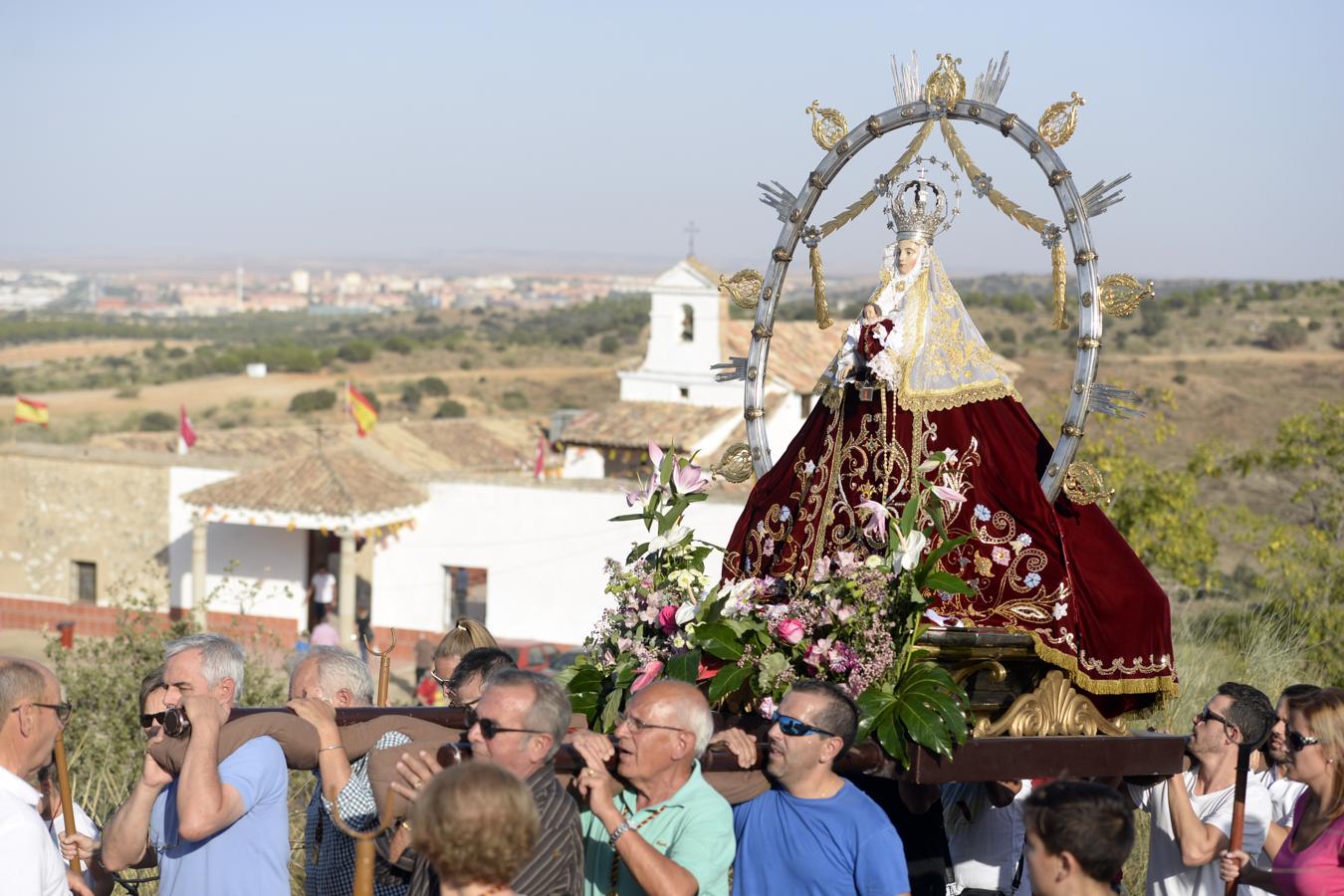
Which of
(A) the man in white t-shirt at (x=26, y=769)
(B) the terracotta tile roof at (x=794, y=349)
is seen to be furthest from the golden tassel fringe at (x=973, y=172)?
(B) the terracotta tile roof at (x=794, y=349)

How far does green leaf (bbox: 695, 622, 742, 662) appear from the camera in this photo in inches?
195

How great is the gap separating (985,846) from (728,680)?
1745mm

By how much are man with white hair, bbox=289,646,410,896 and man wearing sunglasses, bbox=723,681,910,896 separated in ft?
3.26

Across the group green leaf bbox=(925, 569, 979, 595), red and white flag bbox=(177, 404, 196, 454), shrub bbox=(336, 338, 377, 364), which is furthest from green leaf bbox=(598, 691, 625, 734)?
shrub bbox=(336, 338, 377, 364)

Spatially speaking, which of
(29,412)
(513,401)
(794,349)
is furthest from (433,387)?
(29,412)

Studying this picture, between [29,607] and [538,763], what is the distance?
80.4ft

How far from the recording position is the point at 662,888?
3.89 m

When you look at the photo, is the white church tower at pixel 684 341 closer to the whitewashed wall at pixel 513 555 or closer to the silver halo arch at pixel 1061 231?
the whitewashed wall at pixel 513 555

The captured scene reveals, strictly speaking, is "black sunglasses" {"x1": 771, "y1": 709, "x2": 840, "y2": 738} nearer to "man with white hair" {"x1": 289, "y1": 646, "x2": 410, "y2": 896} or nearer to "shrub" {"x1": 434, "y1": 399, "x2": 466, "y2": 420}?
"man with white hair" {"x1": 289, "y1": 646, "x2": 410, "y2": 896}

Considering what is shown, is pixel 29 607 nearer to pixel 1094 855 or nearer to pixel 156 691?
pixel 156 691

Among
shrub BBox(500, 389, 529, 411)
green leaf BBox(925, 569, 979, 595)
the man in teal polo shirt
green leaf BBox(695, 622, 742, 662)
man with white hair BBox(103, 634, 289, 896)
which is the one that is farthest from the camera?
shrub BBox(500, 389, 529, 411)

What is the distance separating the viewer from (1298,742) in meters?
4.49

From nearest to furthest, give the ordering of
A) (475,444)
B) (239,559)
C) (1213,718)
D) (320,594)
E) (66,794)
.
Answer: (66,794), (1213,718), (320,594), (239,559), (475,444)

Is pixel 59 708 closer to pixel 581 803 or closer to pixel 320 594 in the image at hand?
pixel 581 803
